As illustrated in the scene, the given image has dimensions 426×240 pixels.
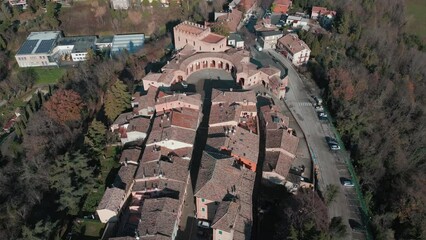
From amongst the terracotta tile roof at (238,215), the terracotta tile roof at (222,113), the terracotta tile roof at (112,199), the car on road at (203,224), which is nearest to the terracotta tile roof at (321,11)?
the terracotta tile roof at (222,113)

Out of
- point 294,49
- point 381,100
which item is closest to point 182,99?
point 294,49

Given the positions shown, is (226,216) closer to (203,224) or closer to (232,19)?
(203,224)

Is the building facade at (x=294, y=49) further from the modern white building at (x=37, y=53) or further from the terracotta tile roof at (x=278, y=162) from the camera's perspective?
the modern white building at (x=37, y=53)

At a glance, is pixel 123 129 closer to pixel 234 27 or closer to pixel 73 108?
pixel 73 108

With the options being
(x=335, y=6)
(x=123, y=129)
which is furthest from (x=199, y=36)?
(x=335, y=6)

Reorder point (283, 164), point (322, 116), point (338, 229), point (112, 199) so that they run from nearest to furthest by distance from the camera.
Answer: point (338, 229), point (112, 199), point (283, 164), point (322, 116)

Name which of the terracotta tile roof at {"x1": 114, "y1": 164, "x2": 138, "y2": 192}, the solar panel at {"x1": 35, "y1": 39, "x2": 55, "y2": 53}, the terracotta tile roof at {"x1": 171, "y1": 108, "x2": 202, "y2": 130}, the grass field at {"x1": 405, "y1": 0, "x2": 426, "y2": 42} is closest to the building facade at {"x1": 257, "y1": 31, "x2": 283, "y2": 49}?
→ the terracotta tile roof at {"x1": 171, "y1": 108, "x2": 202, "y2": 130}

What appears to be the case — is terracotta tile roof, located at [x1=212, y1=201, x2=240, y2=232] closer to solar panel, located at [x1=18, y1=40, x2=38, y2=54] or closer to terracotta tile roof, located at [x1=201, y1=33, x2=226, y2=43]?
terracotta tile roof, located at [x1=201, y1=33, x2=226, y2=43]
